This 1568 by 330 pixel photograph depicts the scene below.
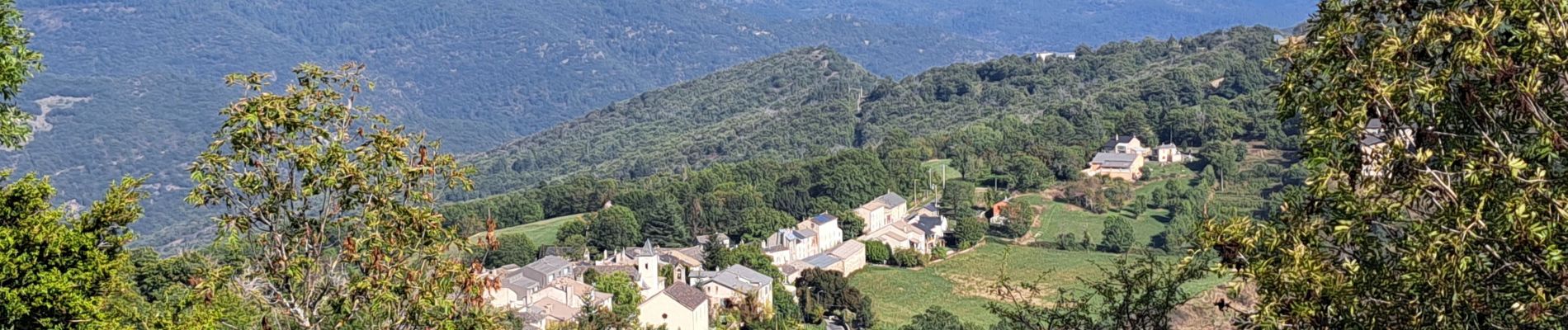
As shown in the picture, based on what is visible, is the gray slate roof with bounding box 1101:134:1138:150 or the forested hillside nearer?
the gray slate roof with bounding box 1101:134:1138:150

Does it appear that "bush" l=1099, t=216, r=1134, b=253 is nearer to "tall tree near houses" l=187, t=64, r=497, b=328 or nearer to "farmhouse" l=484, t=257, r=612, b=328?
"farmhouse" l=484, t=257, r=612, b=328

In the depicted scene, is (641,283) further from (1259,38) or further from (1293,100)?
(1259,38)

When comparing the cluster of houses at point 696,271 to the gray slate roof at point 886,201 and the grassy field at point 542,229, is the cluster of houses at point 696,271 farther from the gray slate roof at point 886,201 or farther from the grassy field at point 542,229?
the grassy field at point 542,229

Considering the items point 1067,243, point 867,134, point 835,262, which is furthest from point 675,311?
point 867,134

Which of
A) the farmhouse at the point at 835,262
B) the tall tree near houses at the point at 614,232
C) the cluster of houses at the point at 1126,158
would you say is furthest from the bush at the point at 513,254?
the cluster of houses at the point at 1126,158

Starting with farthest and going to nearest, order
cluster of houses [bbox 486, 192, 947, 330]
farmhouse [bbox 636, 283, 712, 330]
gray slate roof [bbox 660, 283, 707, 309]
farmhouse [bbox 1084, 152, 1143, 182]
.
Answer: farmhouse [bbox 1084, 152, 1143, 182]
cluster of houses [bbox 486, 192, 947, 330]
gray slate roof [bbox 660, 283, 707, 309]
farmhouse [bbox 636, 283, 712, 330]

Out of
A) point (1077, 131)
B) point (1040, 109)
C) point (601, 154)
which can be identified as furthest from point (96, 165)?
point (1077, 131)

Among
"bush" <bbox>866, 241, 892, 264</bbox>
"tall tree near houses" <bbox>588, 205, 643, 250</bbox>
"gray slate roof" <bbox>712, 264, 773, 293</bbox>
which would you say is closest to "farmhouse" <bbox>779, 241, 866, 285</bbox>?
"bush" <bbox>866, 241, 892, 264</bbox>
